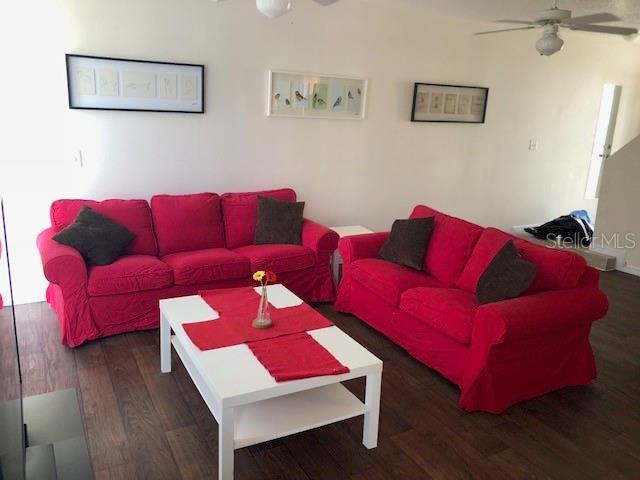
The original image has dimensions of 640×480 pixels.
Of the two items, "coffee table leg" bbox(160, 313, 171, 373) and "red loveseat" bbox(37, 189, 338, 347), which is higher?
"red loveseat" bbox(37, 189, 338, 347)

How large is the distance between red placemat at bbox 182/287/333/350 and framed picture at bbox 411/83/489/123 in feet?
10.2

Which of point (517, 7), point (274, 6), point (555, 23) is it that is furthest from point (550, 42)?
point (274, 6)

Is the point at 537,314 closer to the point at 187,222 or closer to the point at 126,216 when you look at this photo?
the point at 187,222

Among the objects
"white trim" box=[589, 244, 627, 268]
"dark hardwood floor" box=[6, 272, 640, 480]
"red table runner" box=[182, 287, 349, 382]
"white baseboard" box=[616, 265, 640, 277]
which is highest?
"red table runner" box=[182, 287, 349, 382]

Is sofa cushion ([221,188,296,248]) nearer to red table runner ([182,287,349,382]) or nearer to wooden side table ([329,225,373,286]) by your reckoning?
wooden side table ([329,225,373,286])

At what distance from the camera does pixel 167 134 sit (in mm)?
4254

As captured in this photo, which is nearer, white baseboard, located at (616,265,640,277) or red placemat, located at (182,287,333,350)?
red placemat, located at (182,287,333,350)

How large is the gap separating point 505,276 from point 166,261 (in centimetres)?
230

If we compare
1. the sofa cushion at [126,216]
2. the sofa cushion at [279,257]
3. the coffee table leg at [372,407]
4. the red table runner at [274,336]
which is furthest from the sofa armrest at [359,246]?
the coffee table leg at [372,407]

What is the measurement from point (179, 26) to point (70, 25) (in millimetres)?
780

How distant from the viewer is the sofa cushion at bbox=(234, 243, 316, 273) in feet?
12.8

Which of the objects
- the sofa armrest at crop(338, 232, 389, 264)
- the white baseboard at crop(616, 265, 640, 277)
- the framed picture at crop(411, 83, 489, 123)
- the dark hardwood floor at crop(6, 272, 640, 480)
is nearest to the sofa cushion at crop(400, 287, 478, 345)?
the dark hardwood floor at crop(6, 272, 640, 480)

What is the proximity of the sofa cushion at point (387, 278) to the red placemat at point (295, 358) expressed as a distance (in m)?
0.98

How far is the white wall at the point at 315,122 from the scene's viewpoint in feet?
12.6
